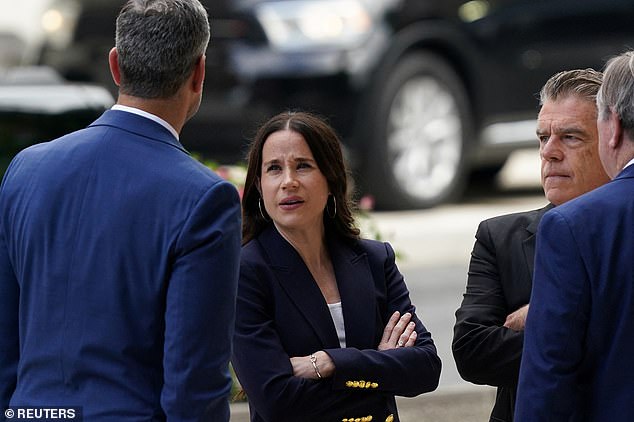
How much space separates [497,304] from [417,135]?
6212 millimetres

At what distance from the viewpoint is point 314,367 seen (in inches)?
150

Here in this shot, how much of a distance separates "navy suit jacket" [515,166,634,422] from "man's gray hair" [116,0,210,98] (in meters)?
0.87

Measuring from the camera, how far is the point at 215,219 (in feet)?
10.0

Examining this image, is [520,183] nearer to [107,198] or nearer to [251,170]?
[251,170]

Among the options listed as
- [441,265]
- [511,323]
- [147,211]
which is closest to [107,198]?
[147,211]

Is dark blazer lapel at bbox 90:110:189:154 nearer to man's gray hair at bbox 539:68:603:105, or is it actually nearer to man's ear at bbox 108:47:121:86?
man's ear at bbox 108:47:121:86

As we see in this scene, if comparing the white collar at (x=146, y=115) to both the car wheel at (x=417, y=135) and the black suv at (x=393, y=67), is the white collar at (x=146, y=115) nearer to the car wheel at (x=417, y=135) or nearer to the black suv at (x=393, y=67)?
the black suv at (x=393, y=67)

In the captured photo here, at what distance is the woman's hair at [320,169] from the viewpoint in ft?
13.3

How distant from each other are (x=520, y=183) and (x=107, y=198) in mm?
9592

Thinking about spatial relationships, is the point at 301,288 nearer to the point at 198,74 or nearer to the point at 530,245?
the point at 530,245

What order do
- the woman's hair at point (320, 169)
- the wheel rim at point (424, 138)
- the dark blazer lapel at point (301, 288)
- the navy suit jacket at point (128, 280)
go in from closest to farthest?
the navy suit jacket at point (128, 280)
the dark blazer lapel at point (301, 288)
the woman's hair at point (320, 169)
the wheel rim at point (424, 138)

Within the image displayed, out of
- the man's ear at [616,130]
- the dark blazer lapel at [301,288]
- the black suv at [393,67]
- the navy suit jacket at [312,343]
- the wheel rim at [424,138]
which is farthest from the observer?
the wheel rim at [424,138]

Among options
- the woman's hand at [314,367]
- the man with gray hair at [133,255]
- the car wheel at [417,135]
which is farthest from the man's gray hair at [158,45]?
the car wheel at [417,135]

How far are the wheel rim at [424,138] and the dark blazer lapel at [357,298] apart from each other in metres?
5.81
